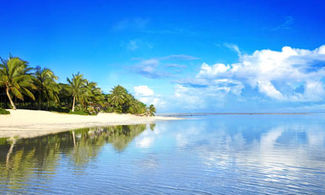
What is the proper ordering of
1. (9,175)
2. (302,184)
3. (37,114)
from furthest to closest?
1. (37,114)
2. (9,175)
3. (302,184)

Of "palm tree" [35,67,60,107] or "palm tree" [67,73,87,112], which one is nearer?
"palm tree" [35,67,60,107]

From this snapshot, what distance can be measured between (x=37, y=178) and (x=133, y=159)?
5014mm

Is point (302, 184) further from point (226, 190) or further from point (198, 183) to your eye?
point (198, 183)

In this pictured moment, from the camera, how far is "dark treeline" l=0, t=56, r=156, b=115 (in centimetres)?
4447

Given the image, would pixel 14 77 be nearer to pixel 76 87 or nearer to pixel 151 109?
pixel 76 87

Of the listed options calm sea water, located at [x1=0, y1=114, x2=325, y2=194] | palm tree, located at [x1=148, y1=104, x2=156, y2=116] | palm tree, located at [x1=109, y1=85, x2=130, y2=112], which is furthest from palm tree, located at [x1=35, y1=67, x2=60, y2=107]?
palm tree, located at [x1=148, y1=104, x2=156, y2=116]

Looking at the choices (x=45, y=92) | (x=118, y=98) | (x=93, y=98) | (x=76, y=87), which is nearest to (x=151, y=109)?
(x=118, y=98)

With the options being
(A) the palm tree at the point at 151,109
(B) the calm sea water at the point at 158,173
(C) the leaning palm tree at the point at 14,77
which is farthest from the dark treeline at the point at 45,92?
(B) the calm sea water at the point at 158,173

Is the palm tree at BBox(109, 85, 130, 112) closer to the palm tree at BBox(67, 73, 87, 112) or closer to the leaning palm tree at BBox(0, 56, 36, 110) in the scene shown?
the palm tree at BBox(67, 73, 87, 112)

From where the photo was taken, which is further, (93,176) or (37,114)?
(37,114)

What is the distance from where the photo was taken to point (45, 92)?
54.6 metres

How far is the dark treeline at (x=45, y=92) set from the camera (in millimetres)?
44469

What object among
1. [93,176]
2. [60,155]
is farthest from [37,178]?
[60,155]

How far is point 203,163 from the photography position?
38.3ft
